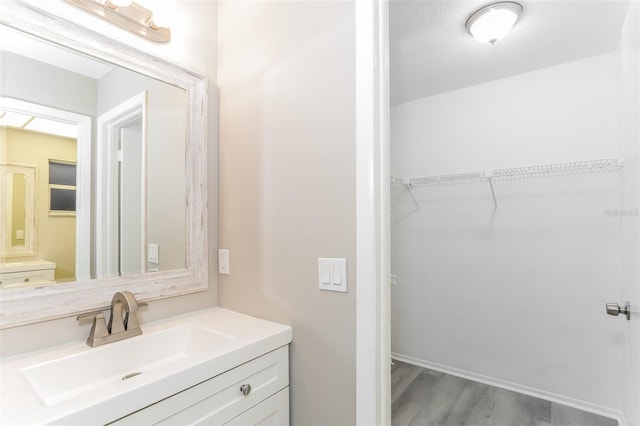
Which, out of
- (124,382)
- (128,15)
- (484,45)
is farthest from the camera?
(484,45)

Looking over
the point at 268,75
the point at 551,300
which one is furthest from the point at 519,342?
the point at 268,75

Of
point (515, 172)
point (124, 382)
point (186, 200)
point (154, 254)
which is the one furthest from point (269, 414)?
point (515, 172)

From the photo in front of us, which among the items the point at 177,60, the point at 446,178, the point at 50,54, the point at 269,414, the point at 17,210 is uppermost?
the point at 177,60

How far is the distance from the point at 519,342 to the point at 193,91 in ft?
9.08

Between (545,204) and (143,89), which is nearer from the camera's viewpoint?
(143,89)

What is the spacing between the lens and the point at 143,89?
1.31m

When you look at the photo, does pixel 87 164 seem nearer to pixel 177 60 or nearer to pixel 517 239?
pixel 177 60

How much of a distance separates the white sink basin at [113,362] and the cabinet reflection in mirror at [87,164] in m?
0.27

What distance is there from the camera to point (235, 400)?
1.00m

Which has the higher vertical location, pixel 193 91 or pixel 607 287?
pixel 193 91

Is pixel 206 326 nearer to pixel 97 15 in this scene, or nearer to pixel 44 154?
pixel 44 154

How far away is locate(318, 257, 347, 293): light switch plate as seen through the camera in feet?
3.58

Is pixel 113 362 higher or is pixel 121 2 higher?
pixel 121 2

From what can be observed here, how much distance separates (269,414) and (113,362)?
22.0 inches
